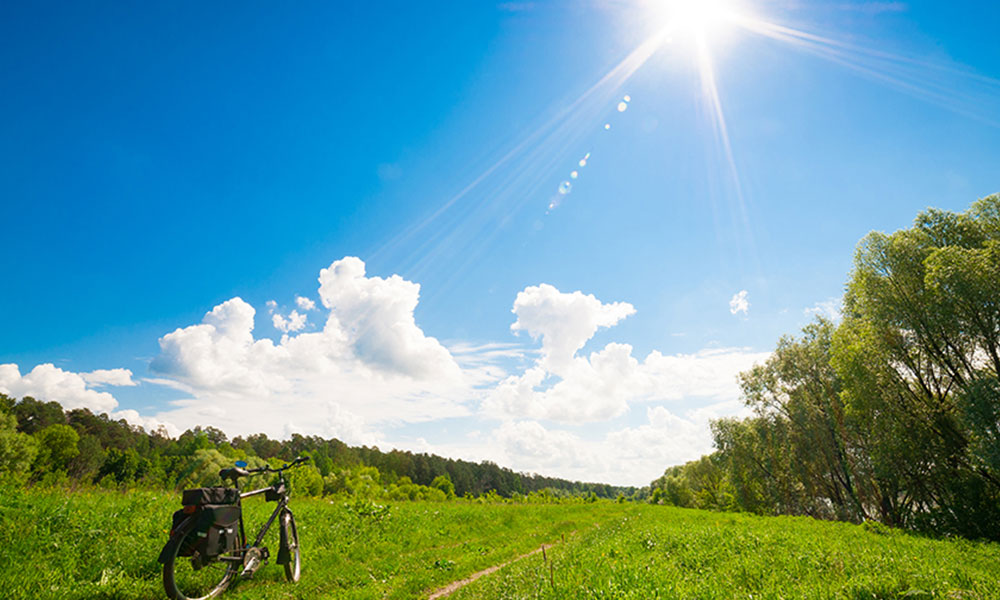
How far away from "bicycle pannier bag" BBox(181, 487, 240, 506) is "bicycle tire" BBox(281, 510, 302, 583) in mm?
1921

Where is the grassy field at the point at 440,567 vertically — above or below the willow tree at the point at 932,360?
below

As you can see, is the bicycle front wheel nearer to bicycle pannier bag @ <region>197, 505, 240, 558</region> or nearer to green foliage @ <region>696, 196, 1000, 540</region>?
bicycle pannier bag @ <region>197, 505, 240, 558</region>

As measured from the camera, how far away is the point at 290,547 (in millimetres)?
8836

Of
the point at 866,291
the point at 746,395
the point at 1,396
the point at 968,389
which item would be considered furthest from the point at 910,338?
the point at 1,396

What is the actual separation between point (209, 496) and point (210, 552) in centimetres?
88

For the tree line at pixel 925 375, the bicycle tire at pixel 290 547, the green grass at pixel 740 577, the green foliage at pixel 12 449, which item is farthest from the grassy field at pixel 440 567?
the green foliage at pixel 12 449

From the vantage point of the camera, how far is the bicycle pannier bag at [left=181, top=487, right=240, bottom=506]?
6.66 m

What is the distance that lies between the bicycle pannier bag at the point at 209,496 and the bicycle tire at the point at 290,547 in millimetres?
1921

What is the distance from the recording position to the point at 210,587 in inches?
283

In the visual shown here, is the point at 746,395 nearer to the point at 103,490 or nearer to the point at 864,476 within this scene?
the point at 864,476

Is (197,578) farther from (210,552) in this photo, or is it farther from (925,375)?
(925,375)

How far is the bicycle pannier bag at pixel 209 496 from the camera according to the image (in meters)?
6.66

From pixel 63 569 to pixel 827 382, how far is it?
46705mm

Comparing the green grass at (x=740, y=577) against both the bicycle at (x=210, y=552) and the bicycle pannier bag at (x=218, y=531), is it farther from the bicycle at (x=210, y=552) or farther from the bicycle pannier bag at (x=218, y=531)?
the bicycle pannier bag at (x=218, y=531)
